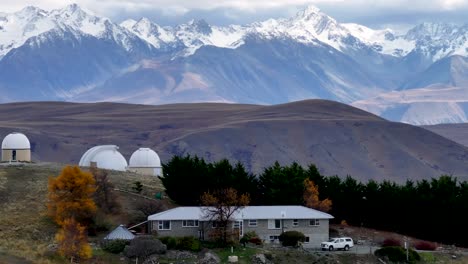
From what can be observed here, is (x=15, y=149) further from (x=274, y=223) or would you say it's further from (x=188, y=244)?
(x=188, y=244)

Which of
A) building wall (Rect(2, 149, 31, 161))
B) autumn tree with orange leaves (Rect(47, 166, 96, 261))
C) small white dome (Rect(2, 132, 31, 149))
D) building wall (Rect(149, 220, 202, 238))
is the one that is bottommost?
building wall (Rect(149, 220, 202, 238))

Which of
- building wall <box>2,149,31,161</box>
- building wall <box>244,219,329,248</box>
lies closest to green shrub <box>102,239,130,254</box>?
building wall <box>244,219,329,248</box>

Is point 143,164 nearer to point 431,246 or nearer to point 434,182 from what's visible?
point 434,182

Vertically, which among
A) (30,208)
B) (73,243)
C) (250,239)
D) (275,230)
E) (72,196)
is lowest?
(73,243)

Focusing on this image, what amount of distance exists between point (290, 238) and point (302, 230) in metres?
2.62

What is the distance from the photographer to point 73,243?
67188mm

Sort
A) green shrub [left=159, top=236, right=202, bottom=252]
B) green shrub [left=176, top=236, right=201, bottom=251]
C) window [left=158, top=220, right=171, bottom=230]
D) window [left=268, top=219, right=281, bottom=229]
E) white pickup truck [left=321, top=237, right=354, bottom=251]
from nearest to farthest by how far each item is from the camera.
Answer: green shrub [left=176, top=236, right=201, bottom=251] → green shrub [left=159, top=236, right=202, bottom=252] → white pickup truck [left=321, top=237, right=354, bottom=251] → window [left=158, top=220, right=171, bottom=230] → window [left=268, top=219, right=281, bottom=229]

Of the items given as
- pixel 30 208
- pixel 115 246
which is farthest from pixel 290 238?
pixel 30 208

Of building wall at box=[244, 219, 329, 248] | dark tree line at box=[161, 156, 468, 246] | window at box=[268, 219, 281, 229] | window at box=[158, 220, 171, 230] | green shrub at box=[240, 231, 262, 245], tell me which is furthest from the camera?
dark tree line at box=[161, 156, 468, 246]

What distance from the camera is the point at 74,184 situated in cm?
7800

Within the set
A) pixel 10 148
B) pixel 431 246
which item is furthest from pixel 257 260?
pixel 10 148

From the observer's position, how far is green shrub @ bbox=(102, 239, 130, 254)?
2808 inches

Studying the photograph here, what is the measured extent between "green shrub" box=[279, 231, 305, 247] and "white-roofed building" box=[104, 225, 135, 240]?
11324mm

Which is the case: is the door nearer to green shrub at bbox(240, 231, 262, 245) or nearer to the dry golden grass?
green shrub at bbox(240, 231, 262, 245)
